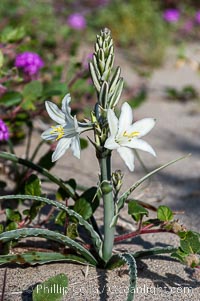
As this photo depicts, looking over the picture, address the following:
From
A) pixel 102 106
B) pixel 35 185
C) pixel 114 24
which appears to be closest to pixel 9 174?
pixel 35 185

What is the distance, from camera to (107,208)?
1.82 meters

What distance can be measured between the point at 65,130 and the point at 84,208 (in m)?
0.33

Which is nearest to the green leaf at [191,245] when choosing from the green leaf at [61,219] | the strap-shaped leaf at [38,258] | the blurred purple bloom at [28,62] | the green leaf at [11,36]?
the strap-shaped leaf at [38,258]

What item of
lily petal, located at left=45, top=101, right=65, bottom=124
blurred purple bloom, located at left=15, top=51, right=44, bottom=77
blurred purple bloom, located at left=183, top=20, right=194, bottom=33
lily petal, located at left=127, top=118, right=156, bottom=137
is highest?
blurred purple bloom, located at left=183, top=20, right=194, bottom=33

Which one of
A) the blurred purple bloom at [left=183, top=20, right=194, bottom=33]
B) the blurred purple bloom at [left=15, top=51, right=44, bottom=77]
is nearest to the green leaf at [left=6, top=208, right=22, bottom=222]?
the blurred purple bloom at [left=15, top=51, right=44, bottom=77]

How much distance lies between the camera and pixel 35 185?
6.66 feet

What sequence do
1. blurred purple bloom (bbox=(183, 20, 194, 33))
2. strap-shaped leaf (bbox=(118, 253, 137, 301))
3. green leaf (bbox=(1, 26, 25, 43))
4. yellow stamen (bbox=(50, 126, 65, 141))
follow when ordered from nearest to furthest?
strap-shaped leaf (bbox=(118, 253, 137, 301))
yellow stamen (bbox=(50, 126, 65, 141))
green leaf (bbox=(1, 26, 25, 43))
blurred purple bloom (bbox=(183, 20, 194, 33))

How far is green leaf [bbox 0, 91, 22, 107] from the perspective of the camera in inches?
105

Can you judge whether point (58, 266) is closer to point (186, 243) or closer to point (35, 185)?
point (35, 185)

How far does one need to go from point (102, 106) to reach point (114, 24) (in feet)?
14.1

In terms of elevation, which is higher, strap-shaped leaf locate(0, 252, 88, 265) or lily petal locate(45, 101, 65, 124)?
lily petal locate(45, 101, 65, 124)

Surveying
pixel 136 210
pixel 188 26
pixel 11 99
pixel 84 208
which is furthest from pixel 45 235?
pixel 188 26

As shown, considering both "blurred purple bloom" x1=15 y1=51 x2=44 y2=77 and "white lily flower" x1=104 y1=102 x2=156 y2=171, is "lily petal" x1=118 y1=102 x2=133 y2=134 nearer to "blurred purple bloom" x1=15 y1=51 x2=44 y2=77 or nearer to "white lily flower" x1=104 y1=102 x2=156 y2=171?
"white lily flower" x1=104 y1=102 x2=156 y2=171

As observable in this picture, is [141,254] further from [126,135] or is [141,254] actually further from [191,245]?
[126,135]
